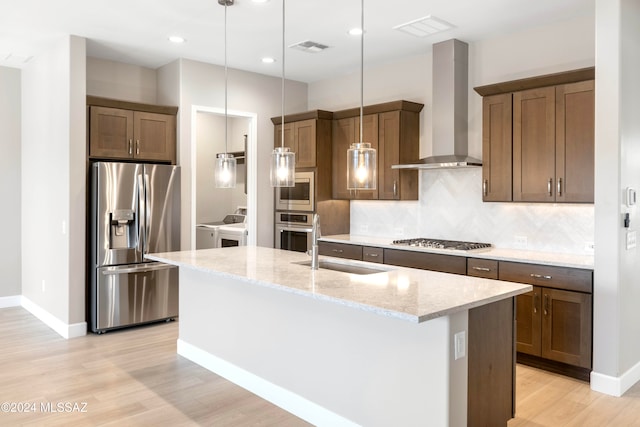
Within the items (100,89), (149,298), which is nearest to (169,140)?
(100,89)

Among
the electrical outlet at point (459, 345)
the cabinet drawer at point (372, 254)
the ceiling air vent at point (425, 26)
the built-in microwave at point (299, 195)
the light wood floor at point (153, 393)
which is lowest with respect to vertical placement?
the light wood floor at point (153, 393)

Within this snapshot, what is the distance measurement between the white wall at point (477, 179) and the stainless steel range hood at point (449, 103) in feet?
0.34

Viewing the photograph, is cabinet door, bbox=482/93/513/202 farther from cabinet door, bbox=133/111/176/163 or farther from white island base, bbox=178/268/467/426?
cabinet door, bbox=133/111/176/163

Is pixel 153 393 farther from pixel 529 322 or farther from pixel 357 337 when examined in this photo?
pixel 529 322

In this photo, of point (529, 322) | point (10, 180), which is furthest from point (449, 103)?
point (10, 180)

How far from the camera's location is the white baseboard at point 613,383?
11.3 feet

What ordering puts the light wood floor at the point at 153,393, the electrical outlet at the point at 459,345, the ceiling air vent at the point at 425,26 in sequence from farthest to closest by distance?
the ceiling air vent at the point at 425,26
the light wood floor at the point at 153,393
the electrical outlet at the point at 459,345

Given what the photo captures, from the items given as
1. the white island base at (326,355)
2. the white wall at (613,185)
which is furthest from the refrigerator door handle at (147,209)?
the white wall at (613,185)

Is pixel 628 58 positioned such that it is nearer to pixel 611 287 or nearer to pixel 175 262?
pixel 611 287

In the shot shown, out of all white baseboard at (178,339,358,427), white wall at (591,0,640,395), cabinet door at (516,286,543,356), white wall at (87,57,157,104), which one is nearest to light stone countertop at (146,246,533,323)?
white baseboard at (178,339,358,427)

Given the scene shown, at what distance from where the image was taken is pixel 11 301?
6074 mm

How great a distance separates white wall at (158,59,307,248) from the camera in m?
5.54

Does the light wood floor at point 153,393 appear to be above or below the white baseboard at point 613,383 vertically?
below

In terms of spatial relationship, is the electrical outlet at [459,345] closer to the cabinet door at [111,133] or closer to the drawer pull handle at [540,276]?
the drawer pull handle at [540,276]
